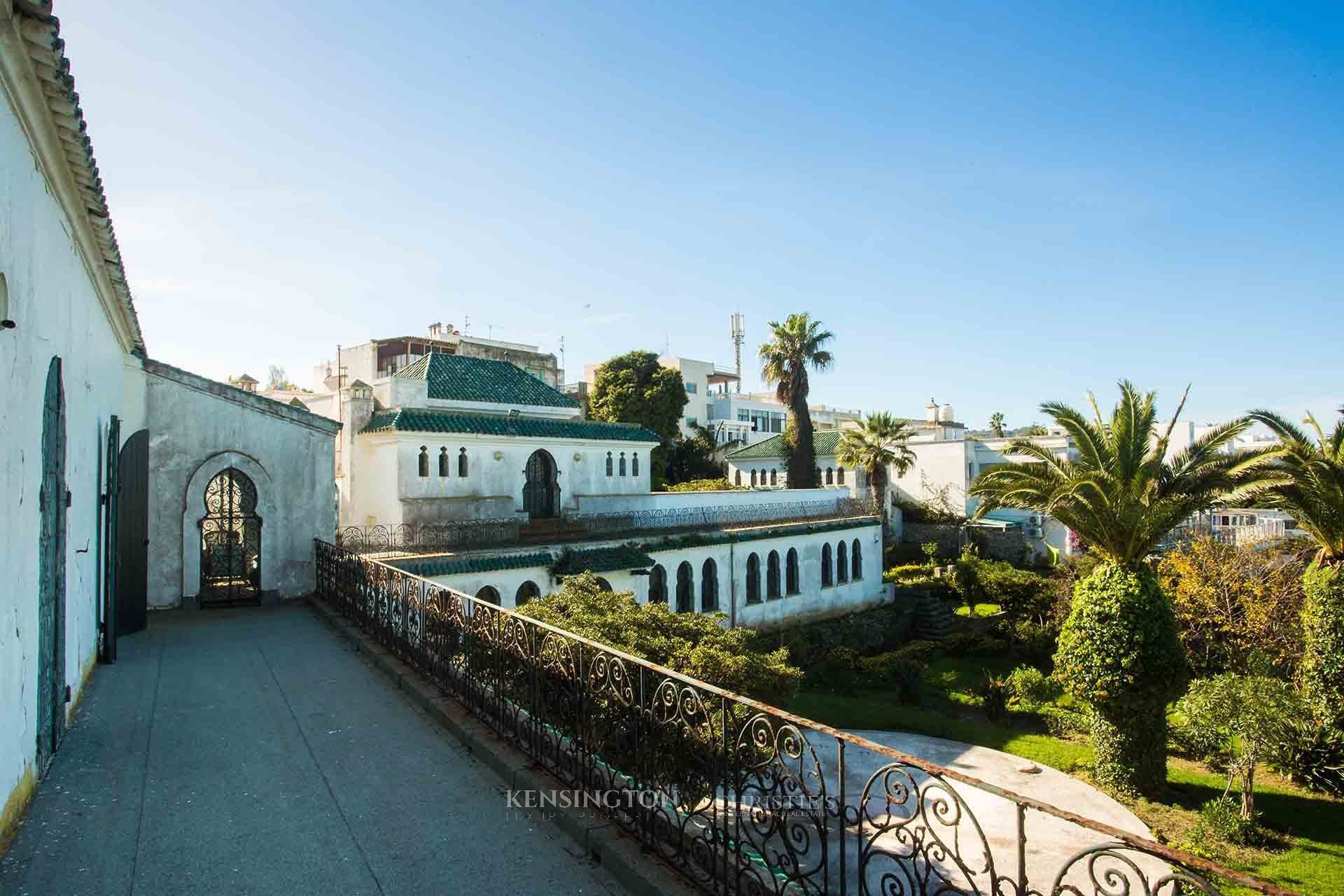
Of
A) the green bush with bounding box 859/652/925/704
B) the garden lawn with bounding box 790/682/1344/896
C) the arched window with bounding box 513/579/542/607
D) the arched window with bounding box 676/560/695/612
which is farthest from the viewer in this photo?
the arched window with bounding box 676/560/695/612

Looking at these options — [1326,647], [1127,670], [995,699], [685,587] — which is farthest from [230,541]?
[1326,647]

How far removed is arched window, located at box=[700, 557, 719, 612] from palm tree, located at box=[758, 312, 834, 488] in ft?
42.3

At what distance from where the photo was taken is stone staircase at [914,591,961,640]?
29097 mm

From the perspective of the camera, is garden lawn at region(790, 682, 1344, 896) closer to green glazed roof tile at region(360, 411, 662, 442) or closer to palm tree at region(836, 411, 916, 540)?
green glazed roof tile at region(360, 411, 662, 442)

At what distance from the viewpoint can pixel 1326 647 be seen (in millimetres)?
13680

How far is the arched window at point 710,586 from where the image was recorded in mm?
25703

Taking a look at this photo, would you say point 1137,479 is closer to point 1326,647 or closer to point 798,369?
point 1326,647

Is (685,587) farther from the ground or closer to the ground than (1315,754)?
farther from the ground

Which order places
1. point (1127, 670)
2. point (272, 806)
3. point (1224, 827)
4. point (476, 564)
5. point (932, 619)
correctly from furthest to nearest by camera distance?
point (932, 619)
point (476, 564)
point (1127, 670)
point (1224, 827)
point (272, 806)

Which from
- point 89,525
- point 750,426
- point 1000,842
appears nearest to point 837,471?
point 750,426

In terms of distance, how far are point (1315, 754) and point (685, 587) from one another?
15689 mm

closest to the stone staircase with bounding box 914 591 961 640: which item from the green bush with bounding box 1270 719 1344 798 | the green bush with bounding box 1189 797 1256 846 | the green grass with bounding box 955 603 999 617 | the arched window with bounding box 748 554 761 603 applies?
the green grass with bounding box 955 603 999 617

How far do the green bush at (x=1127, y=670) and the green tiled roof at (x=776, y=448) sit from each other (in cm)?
2832

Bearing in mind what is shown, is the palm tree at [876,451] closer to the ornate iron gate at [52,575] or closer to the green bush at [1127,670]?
the green bush at [1127,670]
